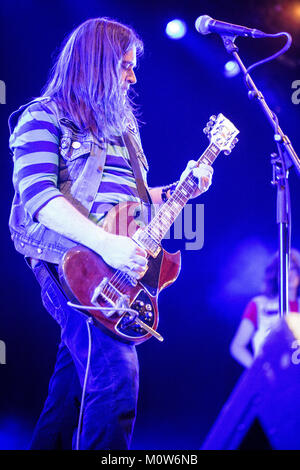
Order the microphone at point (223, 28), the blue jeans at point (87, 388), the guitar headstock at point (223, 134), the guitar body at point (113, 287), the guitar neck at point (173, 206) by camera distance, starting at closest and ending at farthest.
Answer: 1. the blue jeans at point (87, 388)
2. the guitar body at point (113, 287)
3. the guitar neck at point (173, 206)
4. the microphone at point (223, 28)
5. the guitar headstock at point (223, 134)

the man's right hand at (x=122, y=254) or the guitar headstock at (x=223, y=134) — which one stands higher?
the guitar headstock at (x=223, y=134)

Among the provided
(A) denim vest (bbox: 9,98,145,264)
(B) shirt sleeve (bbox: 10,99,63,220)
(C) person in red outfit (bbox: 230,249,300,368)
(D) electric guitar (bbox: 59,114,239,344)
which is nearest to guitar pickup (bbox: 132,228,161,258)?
(D) electric guitar (bbox: 59,114,239,344)

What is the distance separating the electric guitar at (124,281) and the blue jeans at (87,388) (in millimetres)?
59

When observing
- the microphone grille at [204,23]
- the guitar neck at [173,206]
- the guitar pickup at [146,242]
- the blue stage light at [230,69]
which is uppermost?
the blue stage light at [230,69]

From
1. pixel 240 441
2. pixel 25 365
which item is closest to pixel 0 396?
pixel 25 365

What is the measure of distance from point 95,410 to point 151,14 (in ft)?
8.23

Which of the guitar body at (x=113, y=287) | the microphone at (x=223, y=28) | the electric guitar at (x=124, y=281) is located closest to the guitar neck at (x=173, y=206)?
the electric guitar at (x=124, y=281)

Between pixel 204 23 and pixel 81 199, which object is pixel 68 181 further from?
pixel 204 23

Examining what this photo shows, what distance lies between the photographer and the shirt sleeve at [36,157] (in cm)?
172

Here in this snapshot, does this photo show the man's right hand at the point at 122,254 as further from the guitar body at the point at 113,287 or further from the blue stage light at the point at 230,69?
the blue stage light at the point at 230,69

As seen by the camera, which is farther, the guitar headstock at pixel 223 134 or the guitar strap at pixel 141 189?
the guitar headstock at pixel 223 134

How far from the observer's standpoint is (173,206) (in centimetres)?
211

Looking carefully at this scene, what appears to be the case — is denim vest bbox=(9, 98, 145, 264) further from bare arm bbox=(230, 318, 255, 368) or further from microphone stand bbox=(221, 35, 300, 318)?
bare arm bbox=(230, 318, 255, 368)

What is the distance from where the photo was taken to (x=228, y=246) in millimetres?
3338
